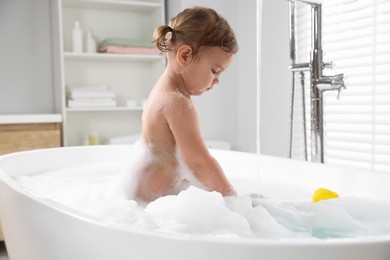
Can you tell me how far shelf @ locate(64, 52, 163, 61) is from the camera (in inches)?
113

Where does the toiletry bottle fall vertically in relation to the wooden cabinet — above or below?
below

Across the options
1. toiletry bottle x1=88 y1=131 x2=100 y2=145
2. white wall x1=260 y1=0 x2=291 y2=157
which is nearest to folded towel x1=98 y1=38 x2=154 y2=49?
toiletry bottle x1=88 y1=131 x2=100 y2=145

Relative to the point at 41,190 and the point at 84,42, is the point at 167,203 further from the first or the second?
the point at 84,42

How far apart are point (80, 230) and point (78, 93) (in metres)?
2.15

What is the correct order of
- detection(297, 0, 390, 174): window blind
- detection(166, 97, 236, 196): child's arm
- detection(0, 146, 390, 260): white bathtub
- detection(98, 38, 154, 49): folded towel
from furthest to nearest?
detection(98, 38, 154, 49): folded towel < detection(297, 0, 390, 174): window blind < detection(166, 97, 236, 196): child's arm < detection(0, 146, 390, 260): white bathtub

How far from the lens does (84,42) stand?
306 centimetres

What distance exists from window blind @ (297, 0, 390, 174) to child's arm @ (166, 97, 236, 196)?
46.8 inches

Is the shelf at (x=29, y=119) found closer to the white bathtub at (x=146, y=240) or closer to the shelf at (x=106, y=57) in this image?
the shelf at (x=106, y=57)

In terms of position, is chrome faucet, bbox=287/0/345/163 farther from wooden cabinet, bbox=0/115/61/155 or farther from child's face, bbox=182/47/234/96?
wooden cabinet, bbox=0/115/61/155

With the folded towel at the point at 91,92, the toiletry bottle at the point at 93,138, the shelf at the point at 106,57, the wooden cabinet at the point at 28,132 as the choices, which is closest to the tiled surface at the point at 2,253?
the wooden cabinet at the point at 28,132

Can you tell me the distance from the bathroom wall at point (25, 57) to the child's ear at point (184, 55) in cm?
193

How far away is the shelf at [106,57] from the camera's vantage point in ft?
9.40

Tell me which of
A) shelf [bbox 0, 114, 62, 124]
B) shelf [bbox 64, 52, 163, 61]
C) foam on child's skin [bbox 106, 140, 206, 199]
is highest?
shelf [bbox 64, 52, 163, 61]

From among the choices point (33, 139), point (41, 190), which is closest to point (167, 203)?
point (41, 190)
